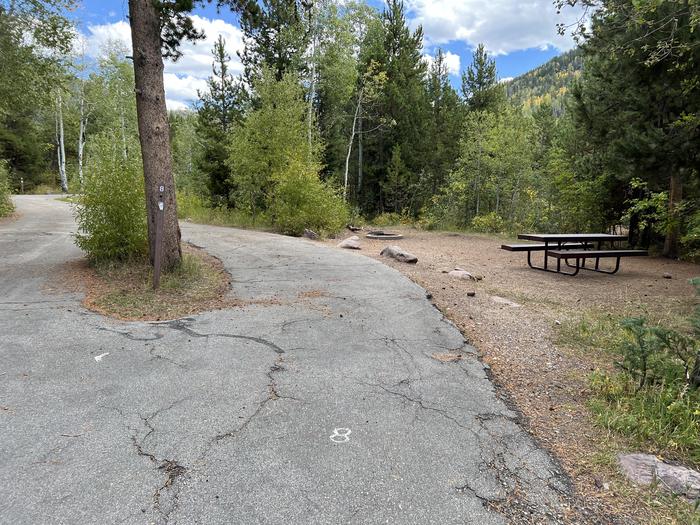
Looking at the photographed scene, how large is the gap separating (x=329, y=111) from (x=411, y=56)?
5620 millimetres

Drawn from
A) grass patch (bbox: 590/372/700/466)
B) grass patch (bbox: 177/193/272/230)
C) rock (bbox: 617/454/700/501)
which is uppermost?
grass patch (bbox: 177/193/272/230)

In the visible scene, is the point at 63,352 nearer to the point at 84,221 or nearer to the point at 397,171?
the point at 84,221

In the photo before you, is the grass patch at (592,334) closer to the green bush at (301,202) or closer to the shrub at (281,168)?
the green bush at (301,202)

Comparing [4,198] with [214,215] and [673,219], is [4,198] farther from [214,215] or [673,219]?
[673,219]

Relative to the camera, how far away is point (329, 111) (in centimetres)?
2302

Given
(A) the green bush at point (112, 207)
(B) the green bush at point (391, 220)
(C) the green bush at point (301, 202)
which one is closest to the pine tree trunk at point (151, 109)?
(A) the green bush at point (112, 207)

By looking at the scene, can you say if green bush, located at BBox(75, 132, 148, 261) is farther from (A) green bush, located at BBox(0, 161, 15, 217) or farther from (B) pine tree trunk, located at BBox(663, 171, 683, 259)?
(B) pine tree trunk, located at BBox(663, 171, 683, 259)

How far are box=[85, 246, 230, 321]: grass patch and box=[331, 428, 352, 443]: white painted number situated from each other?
317 centimetres

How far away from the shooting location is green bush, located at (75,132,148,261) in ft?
22.7

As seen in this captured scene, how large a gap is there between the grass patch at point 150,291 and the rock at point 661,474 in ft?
15.1

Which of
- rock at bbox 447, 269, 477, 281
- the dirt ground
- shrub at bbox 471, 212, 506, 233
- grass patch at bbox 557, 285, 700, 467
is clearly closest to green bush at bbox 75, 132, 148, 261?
the dirt ground

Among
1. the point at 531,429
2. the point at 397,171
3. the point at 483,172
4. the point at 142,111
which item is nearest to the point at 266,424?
the point at 531,429

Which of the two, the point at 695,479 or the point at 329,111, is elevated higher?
the point at 329,111

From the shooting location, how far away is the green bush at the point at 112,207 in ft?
22.7
